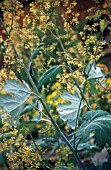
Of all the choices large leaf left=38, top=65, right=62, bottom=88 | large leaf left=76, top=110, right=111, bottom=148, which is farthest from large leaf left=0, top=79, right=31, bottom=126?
large leaf left=76, top=110, right=111, bottom=148

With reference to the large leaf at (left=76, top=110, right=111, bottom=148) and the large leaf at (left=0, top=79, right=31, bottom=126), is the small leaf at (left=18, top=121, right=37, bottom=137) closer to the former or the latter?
the large leaf at (left=0, top=79, right=31, bottom=126)

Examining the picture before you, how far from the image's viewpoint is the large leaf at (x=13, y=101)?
1.45m

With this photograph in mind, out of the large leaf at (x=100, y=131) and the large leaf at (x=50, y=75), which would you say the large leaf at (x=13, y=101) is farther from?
the large leaf at (x=100, y=131)

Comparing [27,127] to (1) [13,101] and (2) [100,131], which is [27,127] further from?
(2) [100,131]

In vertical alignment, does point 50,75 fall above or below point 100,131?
above

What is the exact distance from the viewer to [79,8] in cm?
405

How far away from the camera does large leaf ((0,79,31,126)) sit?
1.45 meters

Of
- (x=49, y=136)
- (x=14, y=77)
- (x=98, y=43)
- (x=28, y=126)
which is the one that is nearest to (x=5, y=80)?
(x=14, y=77)

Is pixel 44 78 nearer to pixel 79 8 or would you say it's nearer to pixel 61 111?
pixel 61 111

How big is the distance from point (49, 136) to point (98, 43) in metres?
0.96

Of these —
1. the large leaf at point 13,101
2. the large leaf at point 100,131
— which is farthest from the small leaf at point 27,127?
the large leaf at point 100,131

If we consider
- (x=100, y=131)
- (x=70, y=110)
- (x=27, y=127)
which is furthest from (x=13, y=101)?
(x=100, y=131)

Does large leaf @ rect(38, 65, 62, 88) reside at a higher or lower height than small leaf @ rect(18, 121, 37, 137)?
higher

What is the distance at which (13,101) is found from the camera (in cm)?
147
